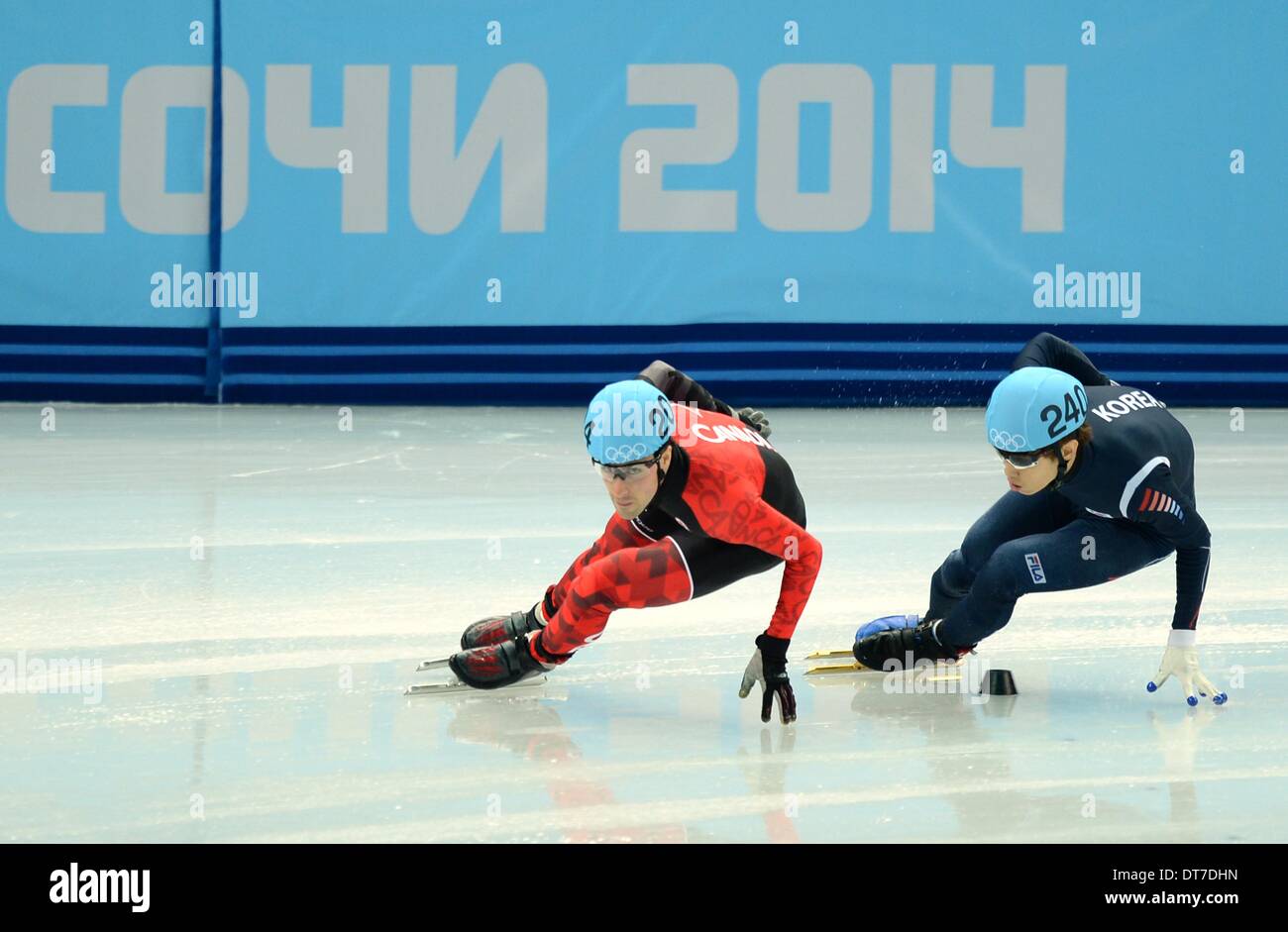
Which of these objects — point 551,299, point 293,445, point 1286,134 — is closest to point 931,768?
point 293,445

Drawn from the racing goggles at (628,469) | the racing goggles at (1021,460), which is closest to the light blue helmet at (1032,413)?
the racing goggles at (1021,460)

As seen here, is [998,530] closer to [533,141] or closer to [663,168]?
[663,168]

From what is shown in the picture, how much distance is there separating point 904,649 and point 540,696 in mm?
919

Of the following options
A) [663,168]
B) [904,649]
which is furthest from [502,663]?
[663,168]

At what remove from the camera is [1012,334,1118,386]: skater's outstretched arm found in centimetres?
404

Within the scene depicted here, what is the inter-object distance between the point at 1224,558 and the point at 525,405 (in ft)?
19.4

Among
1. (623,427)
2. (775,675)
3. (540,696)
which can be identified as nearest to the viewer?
(623,427)

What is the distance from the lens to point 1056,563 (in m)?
3.94

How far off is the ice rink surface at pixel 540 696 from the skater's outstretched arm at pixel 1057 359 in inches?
29.9

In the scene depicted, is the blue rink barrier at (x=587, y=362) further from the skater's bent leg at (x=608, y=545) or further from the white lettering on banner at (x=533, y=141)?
the skater's bent leg at (x=608, y=545)

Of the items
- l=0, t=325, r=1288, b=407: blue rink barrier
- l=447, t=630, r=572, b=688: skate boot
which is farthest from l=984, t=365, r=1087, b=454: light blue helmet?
l=0, t=325, r=1288, b=407: blue rink barrier
